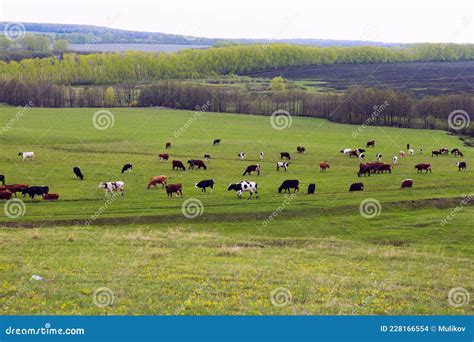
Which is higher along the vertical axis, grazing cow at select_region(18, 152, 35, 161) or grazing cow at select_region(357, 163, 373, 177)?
grazing cow at select_region(357, 163, 373, 177)

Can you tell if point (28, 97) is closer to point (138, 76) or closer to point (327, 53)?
point (138, 76)

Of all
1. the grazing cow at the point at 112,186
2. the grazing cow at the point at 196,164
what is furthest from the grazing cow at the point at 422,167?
the grazing cow at the point at 112,186

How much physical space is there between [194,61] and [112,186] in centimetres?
11678

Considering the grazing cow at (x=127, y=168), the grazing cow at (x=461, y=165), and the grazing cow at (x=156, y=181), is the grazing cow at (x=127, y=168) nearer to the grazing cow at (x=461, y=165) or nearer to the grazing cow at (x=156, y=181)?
the grazing cow at (x=156, y=181)

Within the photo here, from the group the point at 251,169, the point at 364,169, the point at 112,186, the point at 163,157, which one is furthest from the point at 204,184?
the point at 163,157

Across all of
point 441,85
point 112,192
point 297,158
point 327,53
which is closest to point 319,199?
point 112,192

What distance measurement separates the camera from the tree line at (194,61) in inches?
5556

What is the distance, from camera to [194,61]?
156m

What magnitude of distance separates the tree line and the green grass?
72.2m

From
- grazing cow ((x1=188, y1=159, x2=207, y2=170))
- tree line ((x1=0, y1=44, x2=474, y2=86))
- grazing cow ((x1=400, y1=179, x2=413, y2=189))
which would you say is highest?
tree line ((x1=0, y1=44, x2=474, y2=86))

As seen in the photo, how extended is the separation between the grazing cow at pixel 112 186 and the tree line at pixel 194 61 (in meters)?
92.4

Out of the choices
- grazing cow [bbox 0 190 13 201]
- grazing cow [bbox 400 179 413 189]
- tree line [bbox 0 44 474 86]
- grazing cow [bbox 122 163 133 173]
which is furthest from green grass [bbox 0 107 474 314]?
tree line [bbox 0 44 474 86]

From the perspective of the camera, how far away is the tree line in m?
141

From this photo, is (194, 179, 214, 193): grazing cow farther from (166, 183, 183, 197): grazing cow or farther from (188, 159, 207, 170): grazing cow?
(188, 159, 207, 170): grazing cow
